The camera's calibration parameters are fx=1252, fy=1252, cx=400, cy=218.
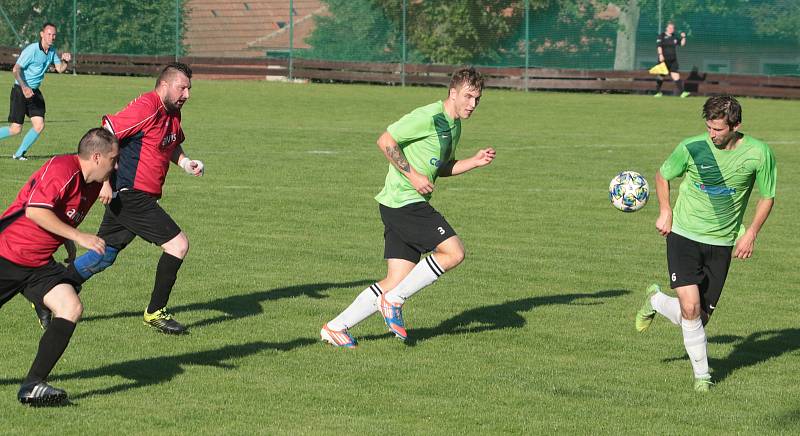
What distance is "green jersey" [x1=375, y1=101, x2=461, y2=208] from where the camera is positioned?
946 cm

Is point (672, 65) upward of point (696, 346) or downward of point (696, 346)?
upward

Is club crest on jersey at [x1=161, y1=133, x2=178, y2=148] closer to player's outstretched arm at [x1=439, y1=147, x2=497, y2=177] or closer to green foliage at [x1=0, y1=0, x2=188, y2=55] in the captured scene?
player's outstretched arm at [x1=439, y1=147, x2=497, y2=177]

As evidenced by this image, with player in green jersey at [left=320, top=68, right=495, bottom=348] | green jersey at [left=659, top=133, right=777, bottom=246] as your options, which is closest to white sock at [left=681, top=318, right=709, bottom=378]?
green jersey at [left=659, top=133, right=777, bottom=246]

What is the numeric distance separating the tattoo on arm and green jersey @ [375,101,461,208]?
151 millimetres

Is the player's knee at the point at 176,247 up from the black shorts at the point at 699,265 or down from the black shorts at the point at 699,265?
down

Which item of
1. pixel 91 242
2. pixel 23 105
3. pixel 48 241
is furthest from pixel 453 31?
pixel 91 242

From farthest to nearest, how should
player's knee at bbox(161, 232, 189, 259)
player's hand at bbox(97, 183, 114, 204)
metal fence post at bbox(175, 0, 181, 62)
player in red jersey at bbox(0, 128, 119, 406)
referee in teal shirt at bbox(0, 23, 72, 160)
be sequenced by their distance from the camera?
1. metal fence post at bbox(175, 0, 181, 62)
2. referee in teal shirt at bbox(0, 23, 72, 160)
3. player's knee at bbox(161, 232, 189, 259)
4. player's hand at bbox(97, 183, 114, 204)
5. player in red jersey at bbox(0, 128, 119, 406)

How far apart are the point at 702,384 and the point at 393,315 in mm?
2380

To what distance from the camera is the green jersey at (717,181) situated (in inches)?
343

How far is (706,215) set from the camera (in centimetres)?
884

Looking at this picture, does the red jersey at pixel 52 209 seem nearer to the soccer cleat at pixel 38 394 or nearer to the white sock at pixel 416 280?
the soccer cleat at pixel 38 394

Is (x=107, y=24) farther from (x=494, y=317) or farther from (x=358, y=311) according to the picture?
(x=358, y=311)

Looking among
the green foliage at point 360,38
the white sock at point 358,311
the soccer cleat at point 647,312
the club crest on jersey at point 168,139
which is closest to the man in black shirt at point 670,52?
the green foliage at point 360,38

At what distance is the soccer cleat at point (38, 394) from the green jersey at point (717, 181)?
4.40 metres
